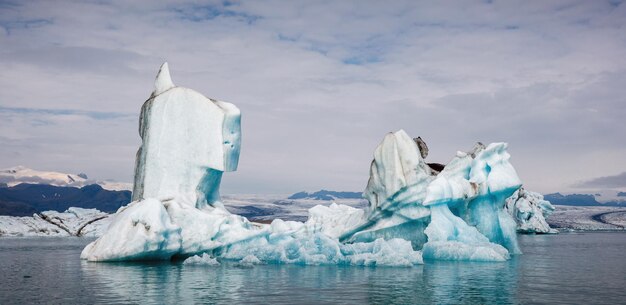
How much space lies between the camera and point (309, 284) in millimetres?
16203

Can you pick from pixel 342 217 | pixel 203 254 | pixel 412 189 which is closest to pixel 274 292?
pixel 203 254

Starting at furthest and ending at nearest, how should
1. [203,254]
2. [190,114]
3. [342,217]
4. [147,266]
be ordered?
[342,217] < [190,114] < [203,254] < [147,266]

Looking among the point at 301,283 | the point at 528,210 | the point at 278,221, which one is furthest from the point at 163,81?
the point at 528,210

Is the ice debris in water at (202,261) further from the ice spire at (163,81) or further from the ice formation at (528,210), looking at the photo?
the ice formation at (528,210)

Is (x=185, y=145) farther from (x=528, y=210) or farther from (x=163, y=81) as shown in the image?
(x=528, y=210)

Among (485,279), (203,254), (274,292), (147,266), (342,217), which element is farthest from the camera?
(342,217)

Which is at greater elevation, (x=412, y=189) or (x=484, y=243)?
(x=412, y=189)

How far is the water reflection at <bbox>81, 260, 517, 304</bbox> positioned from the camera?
13.5m

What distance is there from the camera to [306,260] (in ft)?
73.6

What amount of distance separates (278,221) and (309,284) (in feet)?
37.2

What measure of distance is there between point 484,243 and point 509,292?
32.9ft

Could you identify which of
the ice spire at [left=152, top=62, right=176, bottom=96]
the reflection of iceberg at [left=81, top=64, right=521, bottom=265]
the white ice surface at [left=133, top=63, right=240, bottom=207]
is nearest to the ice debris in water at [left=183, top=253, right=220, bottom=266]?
the reflection of iceberg at [left=81, top=64, right=521, bottom=265]

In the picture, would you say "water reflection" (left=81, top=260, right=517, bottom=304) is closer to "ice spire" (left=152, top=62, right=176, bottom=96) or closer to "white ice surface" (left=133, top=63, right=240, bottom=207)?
"white ice surface" (left=133, top=63, right=240, bottom=207)

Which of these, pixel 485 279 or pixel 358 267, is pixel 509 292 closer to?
pixel 485 279
